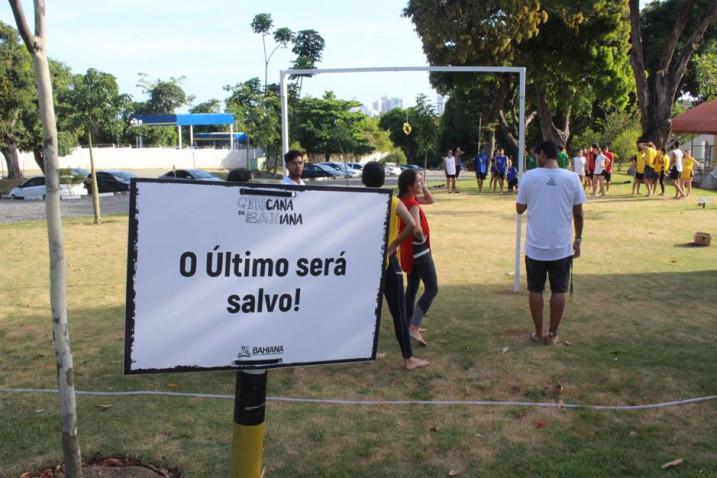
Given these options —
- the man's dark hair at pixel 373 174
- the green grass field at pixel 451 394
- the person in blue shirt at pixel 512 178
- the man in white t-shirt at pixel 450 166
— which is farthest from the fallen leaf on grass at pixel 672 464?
the person in blue shirt at pixel 512 178

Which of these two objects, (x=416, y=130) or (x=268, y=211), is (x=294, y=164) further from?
(x=416, y=130)

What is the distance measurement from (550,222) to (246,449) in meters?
4.18

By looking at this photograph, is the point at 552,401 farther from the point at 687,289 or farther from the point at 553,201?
the point at 687,289

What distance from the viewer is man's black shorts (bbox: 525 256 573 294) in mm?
6137

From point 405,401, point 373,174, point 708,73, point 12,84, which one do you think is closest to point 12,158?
point 12,84

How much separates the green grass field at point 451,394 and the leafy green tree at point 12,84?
97.0 feet

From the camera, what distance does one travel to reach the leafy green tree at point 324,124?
64.1 metres

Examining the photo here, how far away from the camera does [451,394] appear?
5.10 meters

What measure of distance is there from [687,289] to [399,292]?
16.1 feet

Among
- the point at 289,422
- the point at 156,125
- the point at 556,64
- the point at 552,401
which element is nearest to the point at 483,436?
the point at 552,401

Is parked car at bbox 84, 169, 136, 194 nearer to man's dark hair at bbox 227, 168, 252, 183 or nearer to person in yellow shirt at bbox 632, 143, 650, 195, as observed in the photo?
person in yellow shirt at bbox 632, 143, 650, 195

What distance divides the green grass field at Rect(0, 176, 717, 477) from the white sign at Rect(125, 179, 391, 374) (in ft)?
5.71

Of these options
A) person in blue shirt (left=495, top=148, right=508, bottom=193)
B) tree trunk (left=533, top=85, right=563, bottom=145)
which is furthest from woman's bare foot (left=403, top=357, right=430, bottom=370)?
tree trunk (left=533, top=85, right=563, bottom=145)

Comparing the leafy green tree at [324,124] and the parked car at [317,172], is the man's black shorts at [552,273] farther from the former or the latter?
the leafy green tree at [324,124]
